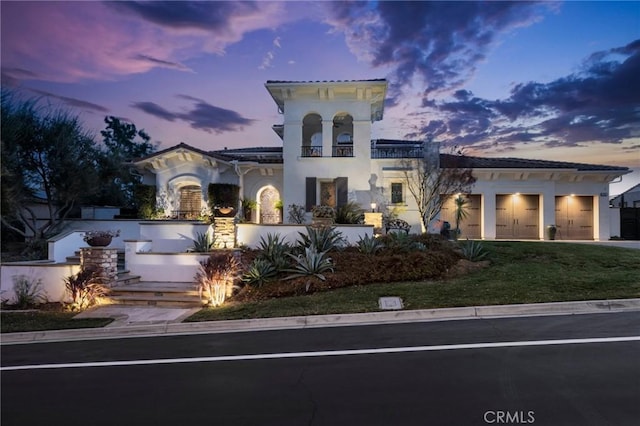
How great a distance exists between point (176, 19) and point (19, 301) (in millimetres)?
10723

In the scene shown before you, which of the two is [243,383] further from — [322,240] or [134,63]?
[134,63]

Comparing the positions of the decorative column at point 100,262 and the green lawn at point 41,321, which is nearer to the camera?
the green lawn at point 41,321

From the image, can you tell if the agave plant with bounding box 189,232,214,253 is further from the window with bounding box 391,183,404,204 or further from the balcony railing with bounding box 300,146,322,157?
the window with bounding box 391,183,404,204

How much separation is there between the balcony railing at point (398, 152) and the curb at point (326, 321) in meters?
12.3

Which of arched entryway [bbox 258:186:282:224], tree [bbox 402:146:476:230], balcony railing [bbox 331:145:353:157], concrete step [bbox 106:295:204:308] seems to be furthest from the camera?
arched entryway [bbox 258:186:282:224]

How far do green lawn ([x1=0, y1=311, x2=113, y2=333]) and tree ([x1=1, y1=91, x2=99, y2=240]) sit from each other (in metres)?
6.39

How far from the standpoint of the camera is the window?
19.5m

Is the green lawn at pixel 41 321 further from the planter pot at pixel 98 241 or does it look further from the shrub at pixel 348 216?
the shrub at pixel 348 216

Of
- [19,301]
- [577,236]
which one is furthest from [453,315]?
A: [577,236]

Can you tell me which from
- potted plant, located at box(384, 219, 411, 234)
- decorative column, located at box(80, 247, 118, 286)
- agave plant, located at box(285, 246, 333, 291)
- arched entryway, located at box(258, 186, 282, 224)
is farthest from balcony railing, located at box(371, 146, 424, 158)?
decorative column, located at box(80, 247, 118, 286)

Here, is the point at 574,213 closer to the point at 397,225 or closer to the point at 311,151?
the point at 397,225

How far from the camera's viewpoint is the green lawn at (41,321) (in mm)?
8141

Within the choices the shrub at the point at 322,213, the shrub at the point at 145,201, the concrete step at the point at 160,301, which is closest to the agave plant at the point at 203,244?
the concrete step at the point at 160,301

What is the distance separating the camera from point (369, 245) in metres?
12.3
